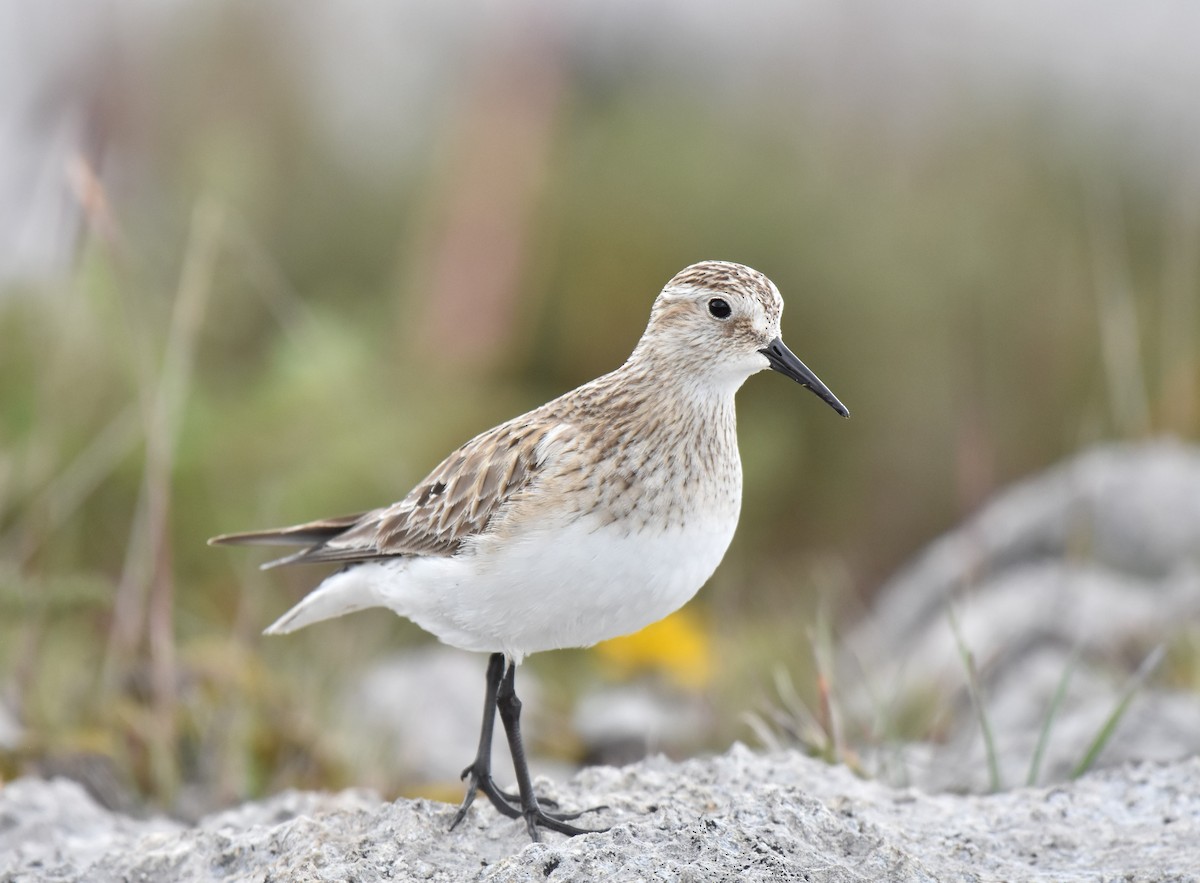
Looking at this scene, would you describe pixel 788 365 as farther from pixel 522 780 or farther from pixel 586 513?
pixel 522 780

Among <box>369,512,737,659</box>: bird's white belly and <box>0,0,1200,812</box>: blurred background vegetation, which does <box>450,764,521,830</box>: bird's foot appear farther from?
<box>0,0,1200,812</box>: blurred background vegetation

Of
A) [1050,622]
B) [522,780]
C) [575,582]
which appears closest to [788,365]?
[575,582]

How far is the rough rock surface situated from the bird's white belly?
1.64 feet

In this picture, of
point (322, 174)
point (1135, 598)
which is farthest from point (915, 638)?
point (322, 174)

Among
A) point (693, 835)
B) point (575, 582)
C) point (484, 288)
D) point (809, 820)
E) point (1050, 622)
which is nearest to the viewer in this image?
point (693, 835)

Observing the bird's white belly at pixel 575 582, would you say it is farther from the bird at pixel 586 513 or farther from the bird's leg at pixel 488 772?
the bird's leg at pixel 488 772

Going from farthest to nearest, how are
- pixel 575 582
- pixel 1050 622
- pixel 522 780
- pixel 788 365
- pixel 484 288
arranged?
pixel 484 288 < pixel 1050 622 < pixel 788 365 < pixel 522 780 < pixel 575 582

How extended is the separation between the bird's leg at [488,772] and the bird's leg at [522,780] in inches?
0.5

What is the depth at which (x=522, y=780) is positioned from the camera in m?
4.07

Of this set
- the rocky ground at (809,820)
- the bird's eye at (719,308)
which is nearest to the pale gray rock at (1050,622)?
the rocky ground at (809,820)

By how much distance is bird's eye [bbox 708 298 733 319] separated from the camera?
13.8 feet

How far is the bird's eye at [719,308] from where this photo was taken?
166 inches

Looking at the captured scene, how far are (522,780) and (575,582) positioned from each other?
1.96 ft

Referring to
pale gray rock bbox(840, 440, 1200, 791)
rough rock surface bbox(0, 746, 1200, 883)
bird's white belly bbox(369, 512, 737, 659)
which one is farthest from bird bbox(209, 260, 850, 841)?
pale gray rock bbox(840, 440, 1200, 791)
